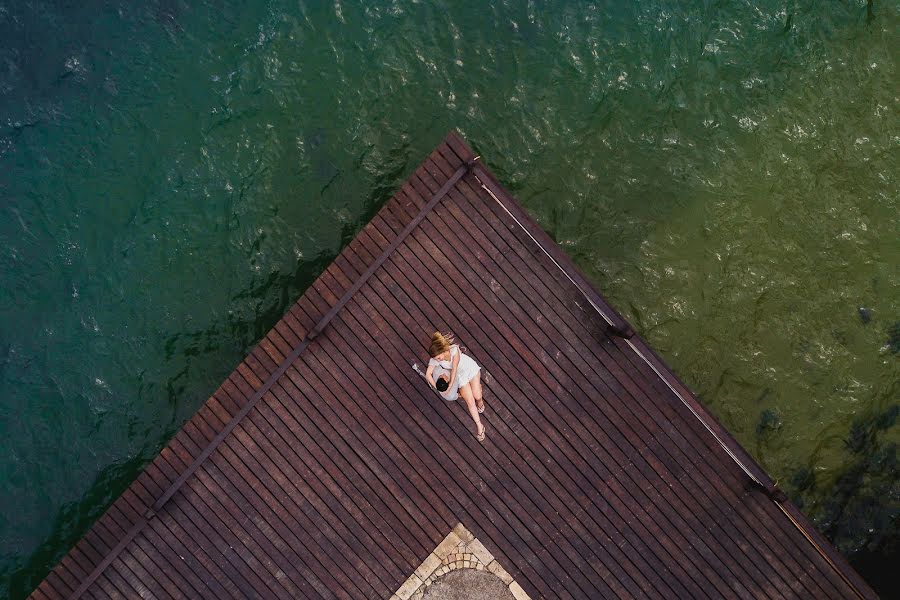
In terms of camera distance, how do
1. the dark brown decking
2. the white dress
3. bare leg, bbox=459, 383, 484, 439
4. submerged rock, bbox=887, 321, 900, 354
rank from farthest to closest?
submerged rock, bbox=887, 321, 900, 354 → the dark brown decking → bare leg, bbox=459, 383, 484, 439 → the white dress

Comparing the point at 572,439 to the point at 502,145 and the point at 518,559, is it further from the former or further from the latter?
the point at 502,145

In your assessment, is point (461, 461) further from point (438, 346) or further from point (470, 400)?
point (438, 346)

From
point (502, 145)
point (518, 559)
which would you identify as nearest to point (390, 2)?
point (502, 145)

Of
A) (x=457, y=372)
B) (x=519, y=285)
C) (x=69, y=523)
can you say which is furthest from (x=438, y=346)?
(x=69, y=523)

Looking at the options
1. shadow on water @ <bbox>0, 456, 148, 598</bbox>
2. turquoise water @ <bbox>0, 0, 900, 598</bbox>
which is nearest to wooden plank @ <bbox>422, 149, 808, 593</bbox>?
turquoise water @ <bbox>0, 0, 900, 598</bbox>

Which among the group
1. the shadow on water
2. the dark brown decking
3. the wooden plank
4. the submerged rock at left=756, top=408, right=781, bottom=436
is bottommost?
the shadow on water

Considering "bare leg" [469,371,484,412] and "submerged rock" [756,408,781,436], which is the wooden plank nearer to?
"bare leg" [469,371,484,412]
